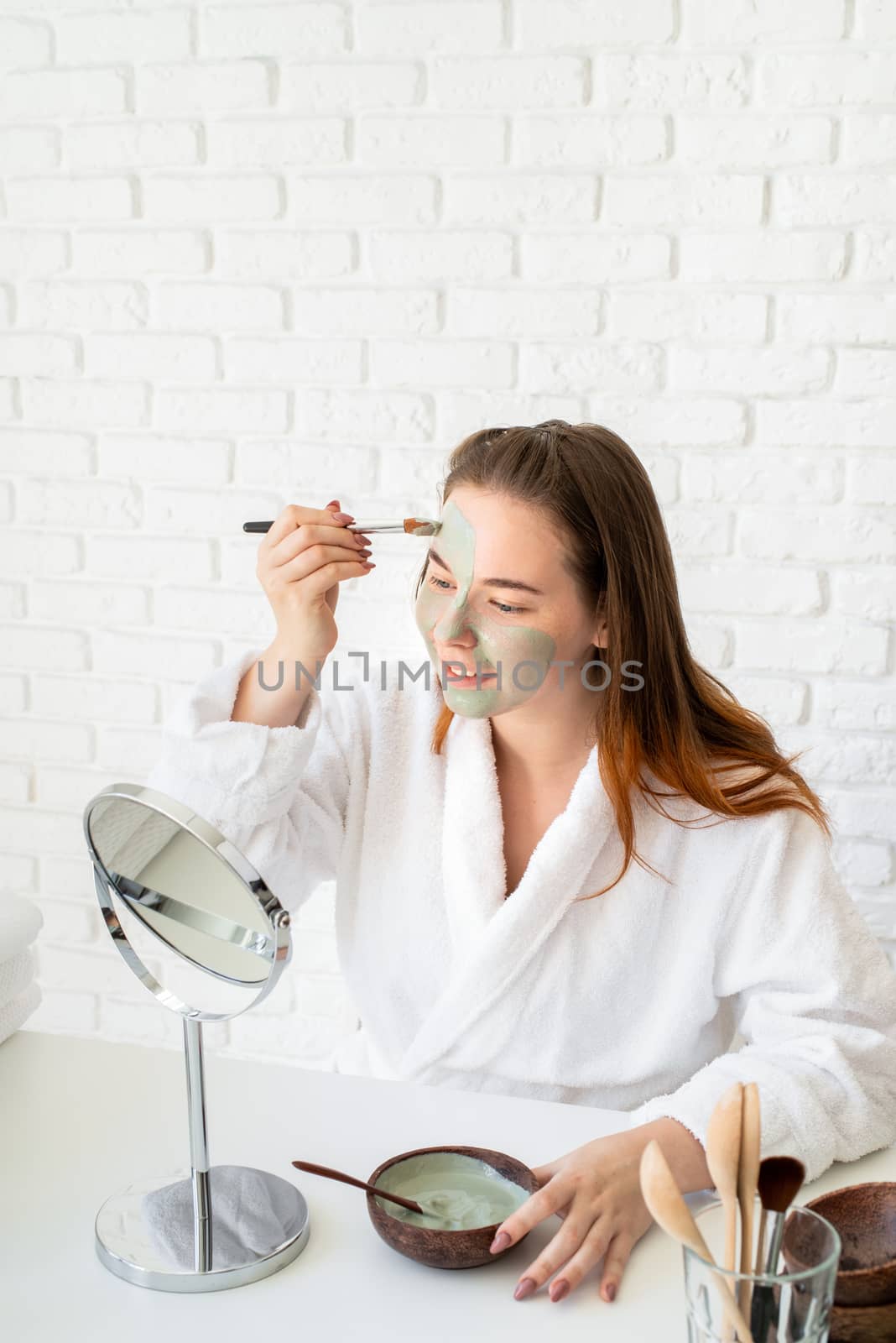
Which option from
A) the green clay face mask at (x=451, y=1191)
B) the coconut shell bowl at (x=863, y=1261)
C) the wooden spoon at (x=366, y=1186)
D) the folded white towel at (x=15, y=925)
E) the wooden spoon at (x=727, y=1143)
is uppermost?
the wooden spoon at (x=727, y=1143)

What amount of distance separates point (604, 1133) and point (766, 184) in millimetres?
1249

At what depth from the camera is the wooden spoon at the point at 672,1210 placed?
587 millimetres

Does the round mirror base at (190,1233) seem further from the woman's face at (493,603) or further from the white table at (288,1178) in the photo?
the woman's face at (493,603)

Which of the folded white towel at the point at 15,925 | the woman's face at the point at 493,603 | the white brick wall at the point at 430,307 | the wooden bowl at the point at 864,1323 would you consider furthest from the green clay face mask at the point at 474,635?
the wooden bowl at the point at 864,1323

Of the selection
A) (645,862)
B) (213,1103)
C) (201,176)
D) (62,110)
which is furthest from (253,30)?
(213,1103)

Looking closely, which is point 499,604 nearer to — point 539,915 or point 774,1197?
point 539,915

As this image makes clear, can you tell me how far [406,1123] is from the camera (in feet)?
3.13

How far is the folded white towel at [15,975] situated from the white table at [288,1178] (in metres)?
0.05

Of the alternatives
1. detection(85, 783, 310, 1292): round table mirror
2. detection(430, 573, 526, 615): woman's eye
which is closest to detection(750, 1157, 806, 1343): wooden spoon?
detection(85, 783, 310, 1292): round table mirror

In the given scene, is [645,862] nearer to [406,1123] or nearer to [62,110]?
[406,1123]

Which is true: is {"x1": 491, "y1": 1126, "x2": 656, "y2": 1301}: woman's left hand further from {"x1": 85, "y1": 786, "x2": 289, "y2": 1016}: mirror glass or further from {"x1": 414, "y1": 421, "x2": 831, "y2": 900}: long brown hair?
{"x1": 414, "y1": 421, "x2": 831, "y2": 900}: long brown hair

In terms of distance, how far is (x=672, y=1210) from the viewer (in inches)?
23.5

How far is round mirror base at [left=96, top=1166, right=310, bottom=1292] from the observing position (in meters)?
0.77

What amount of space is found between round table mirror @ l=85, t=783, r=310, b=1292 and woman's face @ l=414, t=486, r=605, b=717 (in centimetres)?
44
